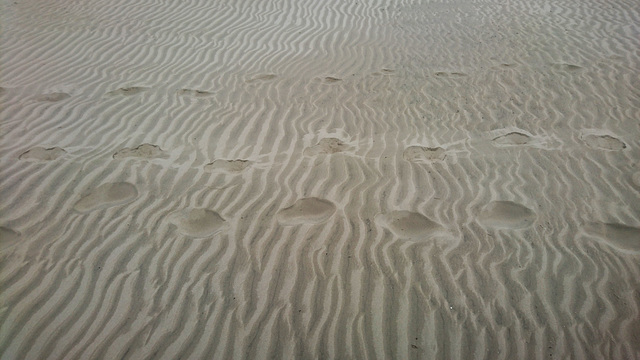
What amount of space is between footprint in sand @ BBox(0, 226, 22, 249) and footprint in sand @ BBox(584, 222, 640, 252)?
4840 millimetres

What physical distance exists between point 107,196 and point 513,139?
4.42 metres

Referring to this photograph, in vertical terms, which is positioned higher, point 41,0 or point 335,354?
point 41,0

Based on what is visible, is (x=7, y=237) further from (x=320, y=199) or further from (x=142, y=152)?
(x=320, y=199)

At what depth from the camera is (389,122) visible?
5406 millimetres

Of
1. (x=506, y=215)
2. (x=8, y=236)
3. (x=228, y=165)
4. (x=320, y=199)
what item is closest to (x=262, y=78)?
(x=228, y=165)

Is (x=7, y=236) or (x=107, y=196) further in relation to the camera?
(x=107, y=196)

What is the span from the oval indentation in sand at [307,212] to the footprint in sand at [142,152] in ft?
5.72

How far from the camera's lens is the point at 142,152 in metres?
4.78

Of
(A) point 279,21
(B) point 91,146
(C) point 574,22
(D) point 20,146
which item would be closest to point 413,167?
(B) point 91,146

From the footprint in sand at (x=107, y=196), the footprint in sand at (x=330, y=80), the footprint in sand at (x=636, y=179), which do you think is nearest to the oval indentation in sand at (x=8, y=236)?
the footprint in sand at (x=107, y=196)

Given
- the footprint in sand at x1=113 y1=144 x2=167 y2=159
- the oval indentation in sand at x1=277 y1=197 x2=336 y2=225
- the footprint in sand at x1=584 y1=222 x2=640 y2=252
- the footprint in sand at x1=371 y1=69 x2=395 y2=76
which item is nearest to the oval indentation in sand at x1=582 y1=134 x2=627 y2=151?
the footprint in sand at x1=584 y1=222 x2=640 y2=252

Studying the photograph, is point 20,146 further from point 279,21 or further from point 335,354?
point 279,21

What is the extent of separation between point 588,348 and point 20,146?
5.69 meters

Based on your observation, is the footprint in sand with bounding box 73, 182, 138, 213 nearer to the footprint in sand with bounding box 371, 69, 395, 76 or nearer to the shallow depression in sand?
the shallow depression in sand
